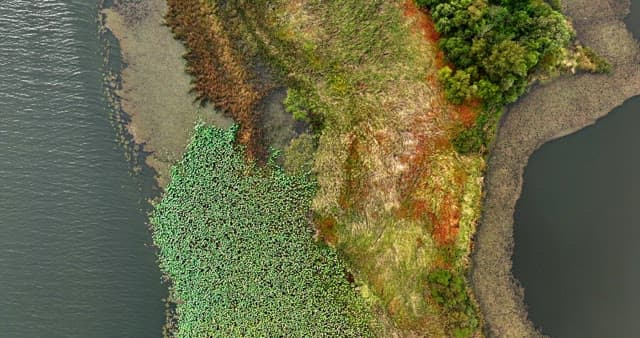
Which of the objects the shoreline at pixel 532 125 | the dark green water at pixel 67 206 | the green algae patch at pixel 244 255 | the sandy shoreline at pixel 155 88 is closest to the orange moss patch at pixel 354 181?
the green algae patch at pixel 244 255

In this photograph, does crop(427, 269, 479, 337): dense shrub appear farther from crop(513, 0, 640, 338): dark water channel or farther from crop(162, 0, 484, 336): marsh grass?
crop(513, 0, 640, 338): dark water channel

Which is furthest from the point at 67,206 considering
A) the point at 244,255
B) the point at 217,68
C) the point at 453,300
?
the point at 453,300

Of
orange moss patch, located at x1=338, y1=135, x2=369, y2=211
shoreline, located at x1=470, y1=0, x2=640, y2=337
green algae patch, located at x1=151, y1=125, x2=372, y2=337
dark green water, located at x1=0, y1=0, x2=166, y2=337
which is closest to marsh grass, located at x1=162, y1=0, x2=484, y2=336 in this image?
orange moss patch, located at x1=338, y1=135, x2=369, y2=211

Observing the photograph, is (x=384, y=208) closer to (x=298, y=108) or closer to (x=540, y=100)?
(x=298, y=108)

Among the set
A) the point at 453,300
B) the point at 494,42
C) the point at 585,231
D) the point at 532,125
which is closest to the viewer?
the point at 453,300

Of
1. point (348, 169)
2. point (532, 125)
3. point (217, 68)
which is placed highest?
point (217, 68)

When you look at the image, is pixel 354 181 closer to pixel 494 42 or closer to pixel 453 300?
pixel 453 300

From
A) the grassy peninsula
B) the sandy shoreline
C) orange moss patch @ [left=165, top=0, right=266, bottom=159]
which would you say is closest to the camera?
the grassy peninsula
